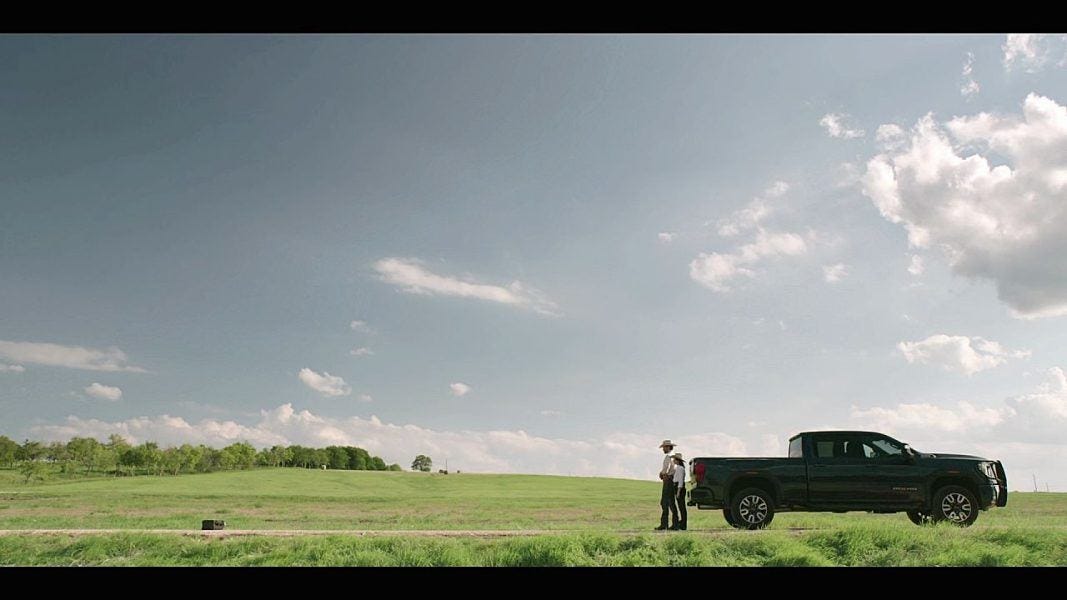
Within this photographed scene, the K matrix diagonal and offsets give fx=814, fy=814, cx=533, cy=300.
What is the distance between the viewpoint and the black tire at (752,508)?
793 inches

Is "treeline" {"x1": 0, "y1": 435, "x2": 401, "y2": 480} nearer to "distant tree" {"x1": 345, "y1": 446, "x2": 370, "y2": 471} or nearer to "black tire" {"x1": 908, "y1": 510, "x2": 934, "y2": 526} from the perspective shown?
"distant tree" {"x1": 345, "y1": 446, "x2": 370, "y2": 471}

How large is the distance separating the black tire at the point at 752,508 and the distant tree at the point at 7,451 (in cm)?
13830

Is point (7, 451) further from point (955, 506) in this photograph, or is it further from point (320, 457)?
point (955, 506)

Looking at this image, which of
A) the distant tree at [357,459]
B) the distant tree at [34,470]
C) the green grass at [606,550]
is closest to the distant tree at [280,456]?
the distant tree at [357,459]

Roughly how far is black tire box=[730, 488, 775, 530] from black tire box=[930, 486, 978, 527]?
4037 mm

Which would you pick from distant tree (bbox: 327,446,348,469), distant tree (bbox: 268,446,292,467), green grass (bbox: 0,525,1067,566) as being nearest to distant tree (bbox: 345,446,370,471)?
distant tree (bbox: 327,446,348,469)

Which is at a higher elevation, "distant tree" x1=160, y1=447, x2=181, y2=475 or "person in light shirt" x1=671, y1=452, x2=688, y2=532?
"person in light shirt" x1=671, y1=452, x2=688, y2=532

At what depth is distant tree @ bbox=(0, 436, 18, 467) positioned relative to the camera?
12619 centimetres

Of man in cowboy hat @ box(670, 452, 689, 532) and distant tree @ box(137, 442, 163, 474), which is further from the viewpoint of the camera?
distant tree @ box(137, 442, 163, 474)

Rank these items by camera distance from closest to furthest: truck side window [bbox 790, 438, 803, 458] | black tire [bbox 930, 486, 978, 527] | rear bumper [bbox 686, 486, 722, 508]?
black tire [bbox 930, 486, 978, 527] → rear bumper [bbox 686, 486, 722, 508] → truck side window [bbox 790, 438, 803, 458]

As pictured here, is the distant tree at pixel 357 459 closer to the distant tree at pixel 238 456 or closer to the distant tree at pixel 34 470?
the distant tree at pixel 238 456

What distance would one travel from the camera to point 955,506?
20.1 metres
